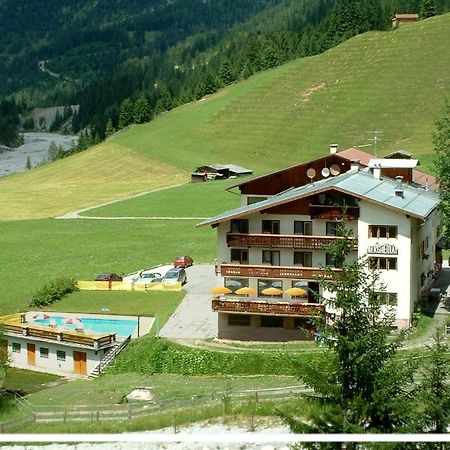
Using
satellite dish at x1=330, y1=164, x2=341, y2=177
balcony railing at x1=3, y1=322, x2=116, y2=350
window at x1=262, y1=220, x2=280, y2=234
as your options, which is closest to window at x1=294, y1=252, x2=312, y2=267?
window at x1=262, y1=220, x2=280, y2=234

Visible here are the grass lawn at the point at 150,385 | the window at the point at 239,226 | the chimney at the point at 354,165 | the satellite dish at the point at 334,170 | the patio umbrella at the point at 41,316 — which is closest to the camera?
the grass lawn at the point at 150,385

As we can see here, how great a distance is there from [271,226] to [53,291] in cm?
1739

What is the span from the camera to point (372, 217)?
48406 millimetres

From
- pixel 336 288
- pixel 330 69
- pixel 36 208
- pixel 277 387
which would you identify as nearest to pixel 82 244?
pixel 36 208

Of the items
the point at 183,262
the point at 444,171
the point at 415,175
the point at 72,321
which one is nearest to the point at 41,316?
the point at 72,321

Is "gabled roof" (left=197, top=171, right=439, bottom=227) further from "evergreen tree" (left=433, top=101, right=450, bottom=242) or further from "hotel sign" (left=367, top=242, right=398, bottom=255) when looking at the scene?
"hotel sign" (left=367, top=242, right=398, bottom=255)

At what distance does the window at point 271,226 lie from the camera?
5103 cm

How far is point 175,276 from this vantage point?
63.3 meters

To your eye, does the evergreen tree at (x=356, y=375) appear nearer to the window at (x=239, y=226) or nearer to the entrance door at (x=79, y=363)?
the window at (x=239, y=226)

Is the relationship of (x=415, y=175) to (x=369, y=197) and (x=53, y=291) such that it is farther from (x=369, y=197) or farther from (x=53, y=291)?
(x=53, y=291)

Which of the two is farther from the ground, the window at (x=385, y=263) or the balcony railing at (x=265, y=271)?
the window at (x=385, y=263)

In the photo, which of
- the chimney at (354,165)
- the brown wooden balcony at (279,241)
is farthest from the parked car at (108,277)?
the chimney at (354,165)

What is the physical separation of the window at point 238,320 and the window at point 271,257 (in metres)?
3.02

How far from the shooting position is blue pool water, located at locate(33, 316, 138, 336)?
2136 inches
